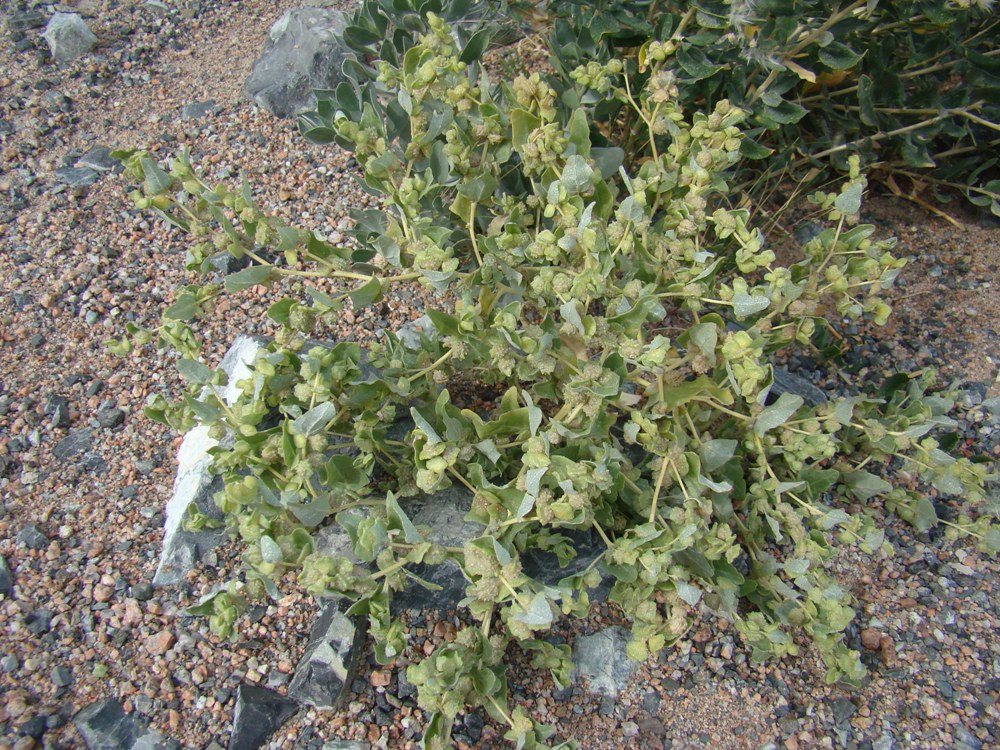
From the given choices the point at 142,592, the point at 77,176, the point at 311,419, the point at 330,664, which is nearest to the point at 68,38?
the point at 77,176

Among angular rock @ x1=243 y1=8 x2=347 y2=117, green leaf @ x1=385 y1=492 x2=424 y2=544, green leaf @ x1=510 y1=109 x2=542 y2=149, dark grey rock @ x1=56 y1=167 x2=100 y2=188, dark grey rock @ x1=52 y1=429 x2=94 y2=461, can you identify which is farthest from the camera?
angular rock @ x1=243 y1=8 x2=347 y2=117

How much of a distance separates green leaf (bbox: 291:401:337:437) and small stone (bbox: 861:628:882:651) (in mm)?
1364

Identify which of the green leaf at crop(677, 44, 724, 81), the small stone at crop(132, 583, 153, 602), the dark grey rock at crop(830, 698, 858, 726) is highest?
the green leaf at crop(677, 44, 724, 81)

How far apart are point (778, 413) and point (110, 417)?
65.4 inches

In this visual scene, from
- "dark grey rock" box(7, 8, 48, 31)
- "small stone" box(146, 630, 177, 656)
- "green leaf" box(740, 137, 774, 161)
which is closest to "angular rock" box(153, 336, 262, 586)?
"small stone" box(146, 630, 177, 656)

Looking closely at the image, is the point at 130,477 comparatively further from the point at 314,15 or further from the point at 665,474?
the point at 314,15

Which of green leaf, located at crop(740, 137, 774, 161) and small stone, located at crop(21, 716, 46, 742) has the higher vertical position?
small stone, located at crop(21, 716, 46, 742)

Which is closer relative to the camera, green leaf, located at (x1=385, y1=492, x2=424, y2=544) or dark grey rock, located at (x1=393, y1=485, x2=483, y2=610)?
green leaf, located at (x1=385, y1=492, x2=424, y2=544)

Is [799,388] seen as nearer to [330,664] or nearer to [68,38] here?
[330,664]

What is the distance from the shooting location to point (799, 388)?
2348 mm

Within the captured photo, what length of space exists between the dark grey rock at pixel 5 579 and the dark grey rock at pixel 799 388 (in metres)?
1.91

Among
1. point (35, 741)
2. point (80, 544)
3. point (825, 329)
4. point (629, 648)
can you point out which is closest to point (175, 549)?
point (80, 544)

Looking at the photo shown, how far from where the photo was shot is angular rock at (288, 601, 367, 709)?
71.4 inches

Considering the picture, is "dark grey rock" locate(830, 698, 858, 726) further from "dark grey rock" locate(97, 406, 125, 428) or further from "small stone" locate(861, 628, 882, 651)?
"dark grey rock" locate(97, 406, 125, 428)
